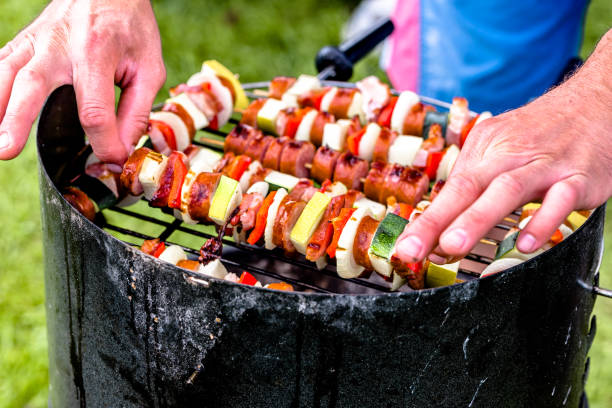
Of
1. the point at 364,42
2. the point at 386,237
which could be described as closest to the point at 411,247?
the point at 386,237

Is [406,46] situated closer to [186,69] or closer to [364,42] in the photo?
[364,42]

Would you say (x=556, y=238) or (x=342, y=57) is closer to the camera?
(x=556, y=238)

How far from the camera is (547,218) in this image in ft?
4.34

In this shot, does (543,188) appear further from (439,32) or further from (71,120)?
(439,32)

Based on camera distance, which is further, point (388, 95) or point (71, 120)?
point (388, 95)

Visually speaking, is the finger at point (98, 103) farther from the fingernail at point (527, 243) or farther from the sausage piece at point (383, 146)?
the fingernail at point (527, 243)

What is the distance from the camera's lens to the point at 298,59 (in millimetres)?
5738

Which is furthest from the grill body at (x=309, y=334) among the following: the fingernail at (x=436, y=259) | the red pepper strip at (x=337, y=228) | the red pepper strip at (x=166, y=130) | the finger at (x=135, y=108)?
the red pepper strip at (x=166, y=130)

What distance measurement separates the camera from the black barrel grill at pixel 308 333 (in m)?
1.42

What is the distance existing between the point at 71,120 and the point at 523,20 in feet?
8.71

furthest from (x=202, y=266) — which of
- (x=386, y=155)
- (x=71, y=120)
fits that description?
(x=386, y=155)

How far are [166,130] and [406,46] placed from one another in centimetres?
223

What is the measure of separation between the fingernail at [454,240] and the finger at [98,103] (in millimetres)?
1080

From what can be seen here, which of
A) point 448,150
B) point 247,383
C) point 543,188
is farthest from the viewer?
point 448,150
